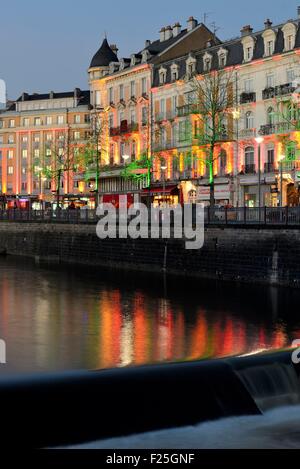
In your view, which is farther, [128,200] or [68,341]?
[128,200]

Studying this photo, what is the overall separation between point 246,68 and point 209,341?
40272mm

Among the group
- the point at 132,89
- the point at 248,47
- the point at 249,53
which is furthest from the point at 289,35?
the point at 132,89

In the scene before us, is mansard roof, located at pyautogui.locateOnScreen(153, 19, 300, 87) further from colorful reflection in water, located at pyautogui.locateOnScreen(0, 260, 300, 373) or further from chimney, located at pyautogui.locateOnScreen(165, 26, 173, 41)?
colorful reflection in water, located at pyautogui.locateOnScreen(0, 260, 300, 373)

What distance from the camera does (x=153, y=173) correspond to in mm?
72875

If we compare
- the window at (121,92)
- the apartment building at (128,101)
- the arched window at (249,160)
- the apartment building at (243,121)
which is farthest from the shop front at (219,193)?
the window at (121,92)

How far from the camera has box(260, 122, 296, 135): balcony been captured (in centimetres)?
5594

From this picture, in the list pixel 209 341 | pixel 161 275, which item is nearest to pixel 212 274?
pixel 161 275

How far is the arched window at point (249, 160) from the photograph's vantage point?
6032 centimetres

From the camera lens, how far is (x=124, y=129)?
7719 centimetres

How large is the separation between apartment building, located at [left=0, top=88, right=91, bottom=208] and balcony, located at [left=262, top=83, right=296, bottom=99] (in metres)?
51.2

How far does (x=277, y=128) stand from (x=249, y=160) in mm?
4682

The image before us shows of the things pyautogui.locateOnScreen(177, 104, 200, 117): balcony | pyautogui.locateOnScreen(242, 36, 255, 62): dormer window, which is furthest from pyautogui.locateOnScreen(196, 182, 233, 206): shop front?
pyautogui.locateOnScreen(242, 36, 255, 62): dormer window

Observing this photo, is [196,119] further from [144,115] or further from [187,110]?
[144,115]
